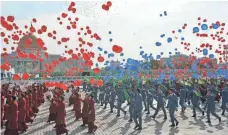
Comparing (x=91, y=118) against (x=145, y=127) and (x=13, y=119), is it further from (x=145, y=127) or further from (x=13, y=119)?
(x=13, y=119)

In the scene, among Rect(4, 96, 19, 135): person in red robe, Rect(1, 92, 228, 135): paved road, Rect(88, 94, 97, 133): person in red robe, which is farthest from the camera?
Rect(88, 94, 97, 133): person in red robe

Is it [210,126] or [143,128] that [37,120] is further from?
[210,126]

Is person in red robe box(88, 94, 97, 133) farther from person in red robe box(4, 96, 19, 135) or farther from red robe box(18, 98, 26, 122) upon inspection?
person in red robe box(4, 96, 19, 135)

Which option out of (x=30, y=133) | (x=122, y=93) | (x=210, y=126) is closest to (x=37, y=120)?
(x=30, y=133)

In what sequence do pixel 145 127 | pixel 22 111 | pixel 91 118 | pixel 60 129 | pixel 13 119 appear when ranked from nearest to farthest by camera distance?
pixel 13 119, pixel 60 129, pixel 22 111, pixel 91 118, pixel 145 127

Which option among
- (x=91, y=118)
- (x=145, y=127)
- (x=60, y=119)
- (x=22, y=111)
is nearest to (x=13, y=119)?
(x=22, y=111)

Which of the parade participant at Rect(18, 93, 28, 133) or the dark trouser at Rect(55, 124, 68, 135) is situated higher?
the parade participant at Rect(18, 93, 28, 133)

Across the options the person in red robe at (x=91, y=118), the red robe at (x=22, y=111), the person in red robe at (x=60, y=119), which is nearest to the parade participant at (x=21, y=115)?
the red robe at (x=22, y=111)

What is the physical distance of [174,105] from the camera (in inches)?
592

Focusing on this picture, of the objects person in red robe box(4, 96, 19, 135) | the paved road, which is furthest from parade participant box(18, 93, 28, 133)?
person in red robe box(4, 96, 19, 135)

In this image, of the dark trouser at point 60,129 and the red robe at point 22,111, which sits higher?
the red robe at point 22,111

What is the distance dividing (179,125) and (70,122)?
4814 millimetres

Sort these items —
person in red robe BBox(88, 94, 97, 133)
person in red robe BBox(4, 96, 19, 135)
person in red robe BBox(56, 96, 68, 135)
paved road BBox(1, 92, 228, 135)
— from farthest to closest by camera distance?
person in red robe BBox(88, 94, 97, 133) < paved road BBox(1, 92, 228, 135) < person in red robe BBox(56, 96, 68, 135) < person in red robe BBox(4, 96, 19, 135)

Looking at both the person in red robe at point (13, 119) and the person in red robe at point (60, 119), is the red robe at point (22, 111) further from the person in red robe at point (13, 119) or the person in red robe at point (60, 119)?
the person in red robe at point (60, 119)
